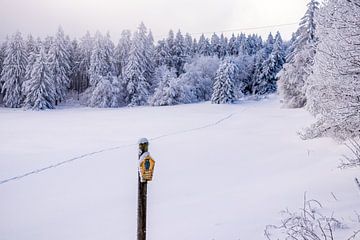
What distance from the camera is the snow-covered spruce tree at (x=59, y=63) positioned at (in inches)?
2257

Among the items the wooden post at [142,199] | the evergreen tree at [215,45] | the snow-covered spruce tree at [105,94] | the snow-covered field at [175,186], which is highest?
the evergreen tree at [215,45]

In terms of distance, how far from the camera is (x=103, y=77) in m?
55.4

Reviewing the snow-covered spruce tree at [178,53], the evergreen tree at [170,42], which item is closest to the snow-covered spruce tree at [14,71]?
the evergreen tree at [170,42]

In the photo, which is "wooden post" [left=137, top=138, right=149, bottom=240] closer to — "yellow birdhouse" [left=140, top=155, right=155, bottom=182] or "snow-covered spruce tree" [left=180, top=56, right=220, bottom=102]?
"yellow birdhouse" [left=140, top=155, right=155, bottom=182]

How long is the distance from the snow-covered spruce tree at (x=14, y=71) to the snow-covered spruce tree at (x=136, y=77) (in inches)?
761

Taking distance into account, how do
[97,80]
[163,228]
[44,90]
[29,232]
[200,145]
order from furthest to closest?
[97,80] → [44,90] → [200,145] → [29,232] → [163,228]

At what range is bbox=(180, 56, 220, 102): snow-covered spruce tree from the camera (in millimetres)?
58881

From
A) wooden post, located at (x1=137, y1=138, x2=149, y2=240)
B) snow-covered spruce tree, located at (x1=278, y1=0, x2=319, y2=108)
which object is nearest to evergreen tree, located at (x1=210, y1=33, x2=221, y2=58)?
snow-covered spruce tree, located at (x1=278, y1=0, x2=319, y2=108)

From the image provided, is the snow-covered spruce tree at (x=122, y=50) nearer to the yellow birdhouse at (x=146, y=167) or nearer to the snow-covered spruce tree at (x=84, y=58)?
the snow-covered spruce tree at (x=84, y=58)

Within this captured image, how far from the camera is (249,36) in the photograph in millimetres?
109250

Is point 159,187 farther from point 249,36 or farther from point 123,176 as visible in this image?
point 249,36

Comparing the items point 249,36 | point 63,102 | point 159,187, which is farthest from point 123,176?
point 249,36

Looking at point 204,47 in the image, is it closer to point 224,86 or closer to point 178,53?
point 178,53

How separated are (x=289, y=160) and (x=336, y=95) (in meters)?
5.02
